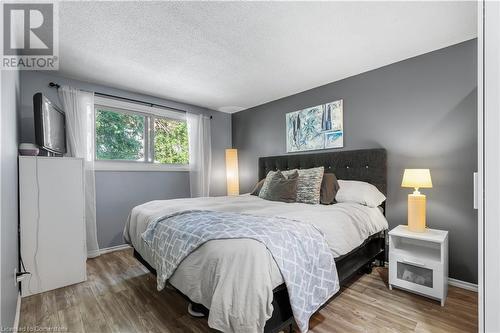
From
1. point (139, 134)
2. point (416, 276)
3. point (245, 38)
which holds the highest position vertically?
point (245, 38)

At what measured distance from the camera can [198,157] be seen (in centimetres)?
407

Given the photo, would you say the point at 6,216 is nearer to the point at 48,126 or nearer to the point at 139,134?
the point at 48,126

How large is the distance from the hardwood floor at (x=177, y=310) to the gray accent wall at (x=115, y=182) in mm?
1134

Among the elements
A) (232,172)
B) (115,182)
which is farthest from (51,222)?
(232,172)

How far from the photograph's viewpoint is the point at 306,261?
1.43 metres

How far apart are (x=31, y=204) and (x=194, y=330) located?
1.85 m

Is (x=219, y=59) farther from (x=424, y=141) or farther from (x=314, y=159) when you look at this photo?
(x=424, y=141)

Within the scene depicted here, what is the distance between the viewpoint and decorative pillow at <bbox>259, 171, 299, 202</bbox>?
2.61 meters

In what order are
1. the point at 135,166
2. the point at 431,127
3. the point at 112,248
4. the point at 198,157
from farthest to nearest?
the point at 198,157 < the point at 135,166 < the point at 112,248 < the point at 431,127

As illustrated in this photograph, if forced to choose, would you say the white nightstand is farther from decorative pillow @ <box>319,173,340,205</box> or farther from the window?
the window

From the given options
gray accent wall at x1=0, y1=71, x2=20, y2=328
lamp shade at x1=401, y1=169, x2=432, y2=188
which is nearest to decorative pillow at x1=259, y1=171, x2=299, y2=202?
lamp shade at x1=401, y1=169, x2=432, y2=188

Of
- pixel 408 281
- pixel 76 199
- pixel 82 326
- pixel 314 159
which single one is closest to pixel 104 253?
pixel 76 199

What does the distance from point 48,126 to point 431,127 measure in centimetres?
393

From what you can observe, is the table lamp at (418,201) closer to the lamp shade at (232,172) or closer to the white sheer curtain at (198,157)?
the lamp shade at (232,172)
